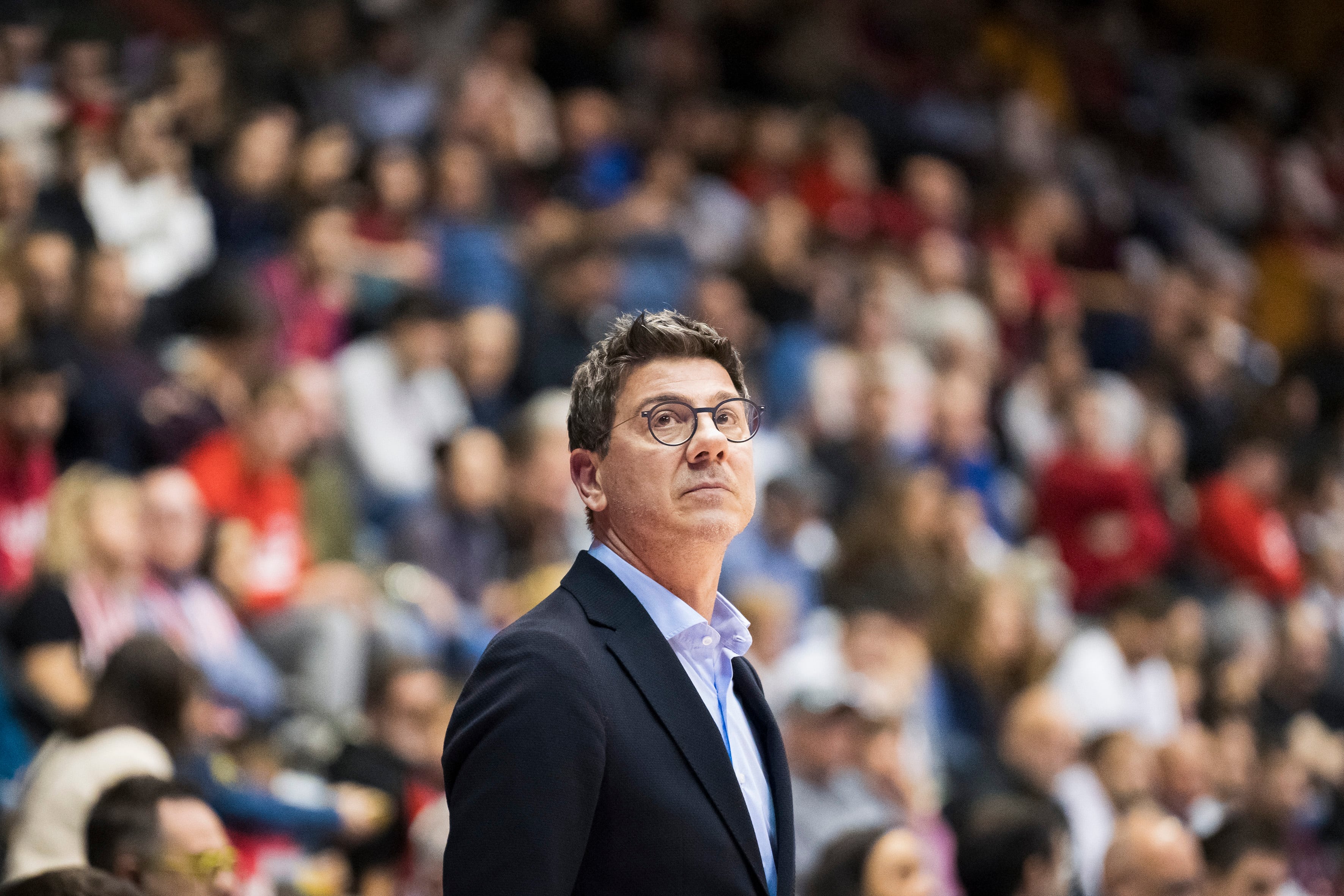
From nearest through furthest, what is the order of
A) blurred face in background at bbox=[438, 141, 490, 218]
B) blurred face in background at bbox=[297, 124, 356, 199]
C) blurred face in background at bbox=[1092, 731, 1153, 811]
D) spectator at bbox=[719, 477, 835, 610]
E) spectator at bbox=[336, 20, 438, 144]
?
blurred face in background at bbox=[1092, 731, 1153, 811] → spectator at bbox=[719, 477, 835, 610] → blurred face in background at bbox=[297, 124, 356, 199] → blurred face in background at bbox=[438, 141, 490, 218] → spectator at bbox=[336, 20, 438, 144]

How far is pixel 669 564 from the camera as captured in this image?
1.57m

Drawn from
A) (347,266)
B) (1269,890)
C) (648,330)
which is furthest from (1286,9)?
(648,330)

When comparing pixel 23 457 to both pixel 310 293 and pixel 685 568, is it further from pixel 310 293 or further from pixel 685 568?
pixel 685 568

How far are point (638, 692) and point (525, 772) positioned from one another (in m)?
0.16

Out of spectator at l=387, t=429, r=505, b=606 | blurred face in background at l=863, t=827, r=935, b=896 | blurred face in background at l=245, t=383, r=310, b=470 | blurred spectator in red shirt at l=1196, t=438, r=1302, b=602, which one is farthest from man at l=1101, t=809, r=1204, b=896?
blurred spectator in red shirt at l=1196, t=438, r=1302, b=602

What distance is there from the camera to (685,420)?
1574 millimetres

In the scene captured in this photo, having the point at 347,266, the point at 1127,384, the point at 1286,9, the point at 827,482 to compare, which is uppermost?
the point at 1286,9

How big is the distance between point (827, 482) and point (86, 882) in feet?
14.8

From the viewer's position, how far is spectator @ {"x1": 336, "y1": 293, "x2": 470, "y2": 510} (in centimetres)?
538

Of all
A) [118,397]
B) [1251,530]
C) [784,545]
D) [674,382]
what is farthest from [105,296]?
[1251,530]

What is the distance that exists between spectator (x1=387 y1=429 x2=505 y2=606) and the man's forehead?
340 cm

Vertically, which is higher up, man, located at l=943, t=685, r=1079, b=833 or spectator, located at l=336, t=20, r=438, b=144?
spectator, located at l=336, t=20, r=438, b=144

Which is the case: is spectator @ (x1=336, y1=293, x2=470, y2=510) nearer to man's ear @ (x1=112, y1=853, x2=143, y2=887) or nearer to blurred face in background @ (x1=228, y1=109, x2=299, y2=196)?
blurred face in background @ (x1=228, y1=109, x2=299, y2=196)

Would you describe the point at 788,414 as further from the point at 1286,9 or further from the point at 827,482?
the point at 1286,9
